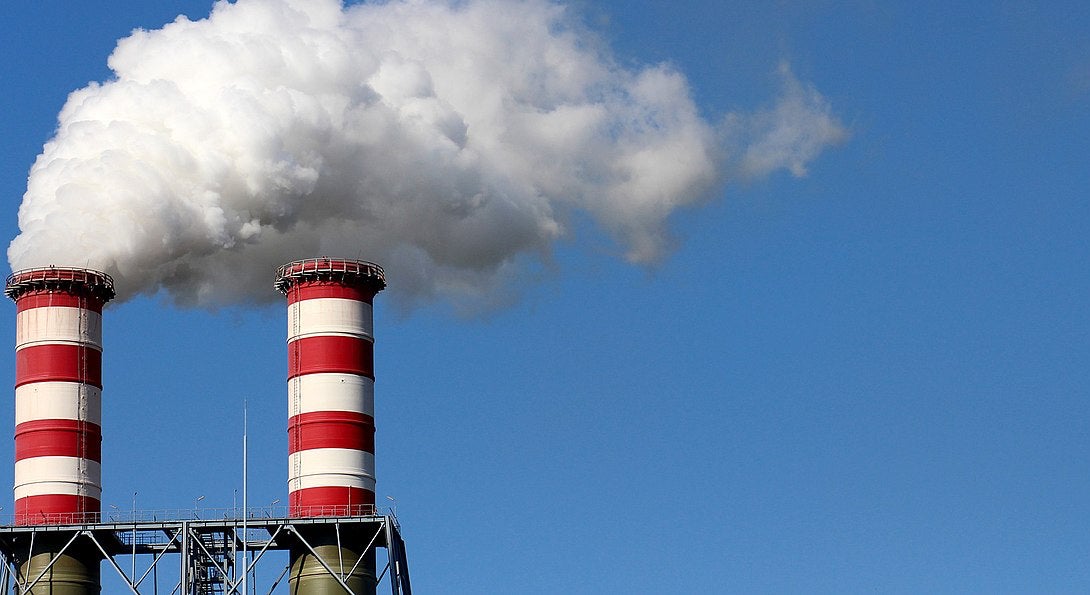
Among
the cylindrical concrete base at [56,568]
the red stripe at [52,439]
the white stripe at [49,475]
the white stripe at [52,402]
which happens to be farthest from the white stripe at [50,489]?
the white stripe at [52,402]

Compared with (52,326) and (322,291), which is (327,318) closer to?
(322,291)

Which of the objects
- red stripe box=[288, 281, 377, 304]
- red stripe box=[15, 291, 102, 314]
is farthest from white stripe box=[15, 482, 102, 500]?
red stripe box=[288, 281, 377, 304]

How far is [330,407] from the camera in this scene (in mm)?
72812

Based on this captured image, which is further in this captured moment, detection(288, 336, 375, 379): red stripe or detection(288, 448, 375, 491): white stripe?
detection(288, 336, 375, 379): red stripe

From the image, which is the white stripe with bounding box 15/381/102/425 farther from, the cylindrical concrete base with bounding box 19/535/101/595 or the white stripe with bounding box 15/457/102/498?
the cylindrical concrete base with bounding box 19/535/101/595

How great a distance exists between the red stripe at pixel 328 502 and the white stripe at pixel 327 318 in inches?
179

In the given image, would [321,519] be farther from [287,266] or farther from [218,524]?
[287,266]

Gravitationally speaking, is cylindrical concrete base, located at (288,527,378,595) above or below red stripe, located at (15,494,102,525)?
below

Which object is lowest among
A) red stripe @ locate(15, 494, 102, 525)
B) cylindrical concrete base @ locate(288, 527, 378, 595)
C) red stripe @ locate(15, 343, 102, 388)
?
cylindrical concrete base @ locate(288, 527, 378, 595)

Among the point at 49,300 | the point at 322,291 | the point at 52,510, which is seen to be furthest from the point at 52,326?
the point at 322,291

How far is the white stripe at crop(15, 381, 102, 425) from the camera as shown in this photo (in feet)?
242

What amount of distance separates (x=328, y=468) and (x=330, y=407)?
5.67 feet

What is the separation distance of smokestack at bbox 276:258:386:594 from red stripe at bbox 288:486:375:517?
3cm

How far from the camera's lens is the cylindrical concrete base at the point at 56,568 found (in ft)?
237
